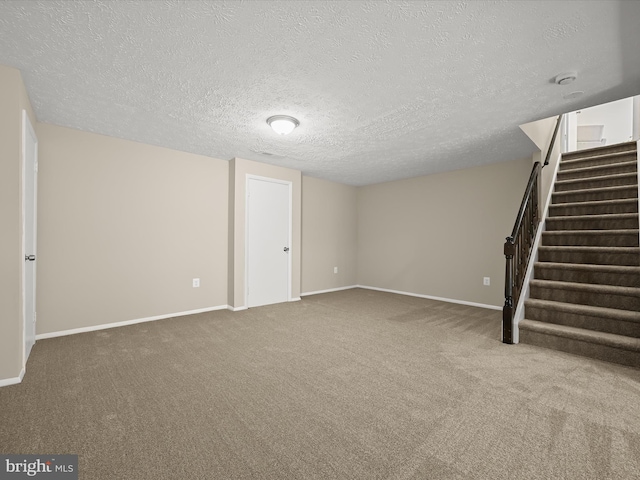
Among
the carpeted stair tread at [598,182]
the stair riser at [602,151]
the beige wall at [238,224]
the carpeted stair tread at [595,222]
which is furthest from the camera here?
the beige wall at [238,224]

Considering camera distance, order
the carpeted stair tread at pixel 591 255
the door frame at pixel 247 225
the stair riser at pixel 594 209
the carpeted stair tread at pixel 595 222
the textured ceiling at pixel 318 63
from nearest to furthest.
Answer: the textured ceiling at pixel 318 63 < the carpeted stair tread at pixel 591 255 < the carpeted stair tread at pixel 595 222 < the stair riser at pixel 594 209 < the door frame at pixel 247 225

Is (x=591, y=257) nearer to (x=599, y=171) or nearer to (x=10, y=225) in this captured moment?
(x=599, y=171)

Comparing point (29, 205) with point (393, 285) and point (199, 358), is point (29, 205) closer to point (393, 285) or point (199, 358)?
point (199, 358)

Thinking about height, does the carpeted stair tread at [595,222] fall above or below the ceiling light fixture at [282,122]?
below

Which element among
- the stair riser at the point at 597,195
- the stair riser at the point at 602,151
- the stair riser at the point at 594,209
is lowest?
the stair riser at the point at 594,209

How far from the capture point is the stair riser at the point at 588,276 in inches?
112

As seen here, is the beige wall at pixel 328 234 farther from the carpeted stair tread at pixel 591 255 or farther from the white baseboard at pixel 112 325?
the carpeted stair tread at pixel 591 255

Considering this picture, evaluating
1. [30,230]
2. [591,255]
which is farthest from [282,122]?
[591,255]

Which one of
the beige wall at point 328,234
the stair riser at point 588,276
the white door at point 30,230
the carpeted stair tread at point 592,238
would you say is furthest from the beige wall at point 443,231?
the white door at point 30,230

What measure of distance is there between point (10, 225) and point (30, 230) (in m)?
0.77

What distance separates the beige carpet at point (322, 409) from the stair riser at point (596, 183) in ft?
8.59

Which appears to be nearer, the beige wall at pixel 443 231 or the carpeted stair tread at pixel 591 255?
the carpeted stair tread at pixel 591 255

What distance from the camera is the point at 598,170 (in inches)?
158

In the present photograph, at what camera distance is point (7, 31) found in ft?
5.58
